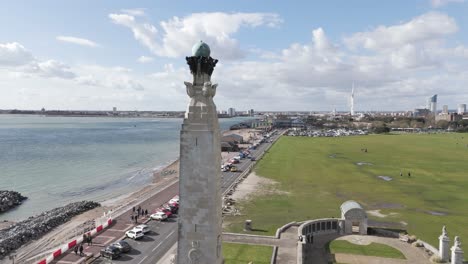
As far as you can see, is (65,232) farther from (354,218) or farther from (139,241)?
(354,218)

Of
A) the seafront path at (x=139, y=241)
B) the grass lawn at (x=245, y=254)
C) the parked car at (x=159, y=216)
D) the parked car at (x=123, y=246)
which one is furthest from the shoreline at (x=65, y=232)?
the grass lawn at (x=245, y=254)

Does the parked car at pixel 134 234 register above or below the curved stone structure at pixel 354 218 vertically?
below

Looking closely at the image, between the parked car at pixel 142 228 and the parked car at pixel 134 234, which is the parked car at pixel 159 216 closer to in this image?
the parked car at pixel 142 228

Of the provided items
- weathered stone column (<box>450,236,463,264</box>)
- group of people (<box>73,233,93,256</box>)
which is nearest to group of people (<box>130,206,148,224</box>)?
group of people (<box>73,233,93,256</box>)

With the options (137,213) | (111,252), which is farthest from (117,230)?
(111,252)

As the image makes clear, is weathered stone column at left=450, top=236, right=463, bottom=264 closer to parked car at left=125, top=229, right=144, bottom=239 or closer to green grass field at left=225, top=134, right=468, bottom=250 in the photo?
green grass field at left=225, top=134, right=468, bottom=250

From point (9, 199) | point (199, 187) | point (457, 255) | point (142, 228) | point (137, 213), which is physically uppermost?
point (199, 187)
